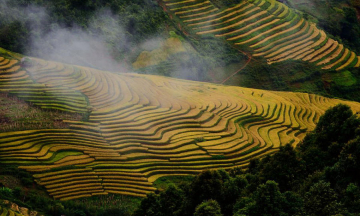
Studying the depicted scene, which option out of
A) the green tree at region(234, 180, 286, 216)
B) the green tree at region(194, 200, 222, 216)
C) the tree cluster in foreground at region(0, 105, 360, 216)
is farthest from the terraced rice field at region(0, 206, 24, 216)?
the green tree at region(234, 180, 286, 216)

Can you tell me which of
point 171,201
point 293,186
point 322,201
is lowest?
point 171,201

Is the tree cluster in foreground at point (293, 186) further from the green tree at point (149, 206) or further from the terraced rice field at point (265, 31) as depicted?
the terraced rice field at point (265, 31)

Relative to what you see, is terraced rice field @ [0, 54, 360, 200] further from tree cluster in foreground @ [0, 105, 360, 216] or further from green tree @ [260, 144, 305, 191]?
green tree @ [260, 144, 305, 191]

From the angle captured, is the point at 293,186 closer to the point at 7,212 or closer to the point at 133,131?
the point at 133,131

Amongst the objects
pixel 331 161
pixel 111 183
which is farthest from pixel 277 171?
pixel 111 183

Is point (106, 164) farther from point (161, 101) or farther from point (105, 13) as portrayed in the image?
point (105, 13)

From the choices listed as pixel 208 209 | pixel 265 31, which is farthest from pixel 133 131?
pixel 265 31
